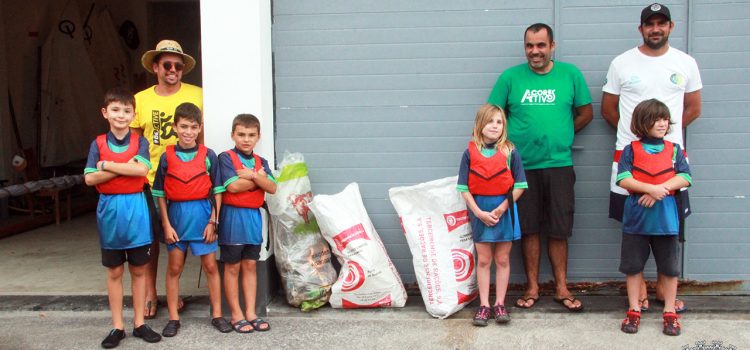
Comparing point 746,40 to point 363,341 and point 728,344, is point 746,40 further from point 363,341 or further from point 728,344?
point 363,341

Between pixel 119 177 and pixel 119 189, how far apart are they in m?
0.07

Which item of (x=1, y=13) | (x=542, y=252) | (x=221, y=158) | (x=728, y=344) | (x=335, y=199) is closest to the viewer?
(x=728, y=344)

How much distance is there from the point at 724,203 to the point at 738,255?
0.37 metres

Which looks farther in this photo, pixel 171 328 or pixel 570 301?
pixel 570 301

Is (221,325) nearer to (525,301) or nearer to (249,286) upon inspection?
(249,286)

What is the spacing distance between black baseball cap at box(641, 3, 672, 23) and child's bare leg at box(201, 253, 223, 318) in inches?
118

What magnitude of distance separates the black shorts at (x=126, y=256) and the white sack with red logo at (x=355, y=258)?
3.44ft

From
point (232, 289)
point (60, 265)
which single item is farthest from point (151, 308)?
point (60, 265)

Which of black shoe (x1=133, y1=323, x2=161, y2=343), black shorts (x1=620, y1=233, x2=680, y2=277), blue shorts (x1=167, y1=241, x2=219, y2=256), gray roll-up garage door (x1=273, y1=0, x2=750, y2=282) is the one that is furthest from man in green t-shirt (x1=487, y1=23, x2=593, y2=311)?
black shoe (x1=133, y1=323, x2=161, y2=343)

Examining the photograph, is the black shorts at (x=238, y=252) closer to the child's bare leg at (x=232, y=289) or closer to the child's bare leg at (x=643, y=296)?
the child's bare leg at (x=232, y=289)

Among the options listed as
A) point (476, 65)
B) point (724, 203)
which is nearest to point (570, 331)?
point (724, 203)

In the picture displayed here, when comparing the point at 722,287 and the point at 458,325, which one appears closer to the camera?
the point at 458,325

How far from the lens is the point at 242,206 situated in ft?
13.6

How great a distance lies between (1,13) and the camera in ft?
27.5
